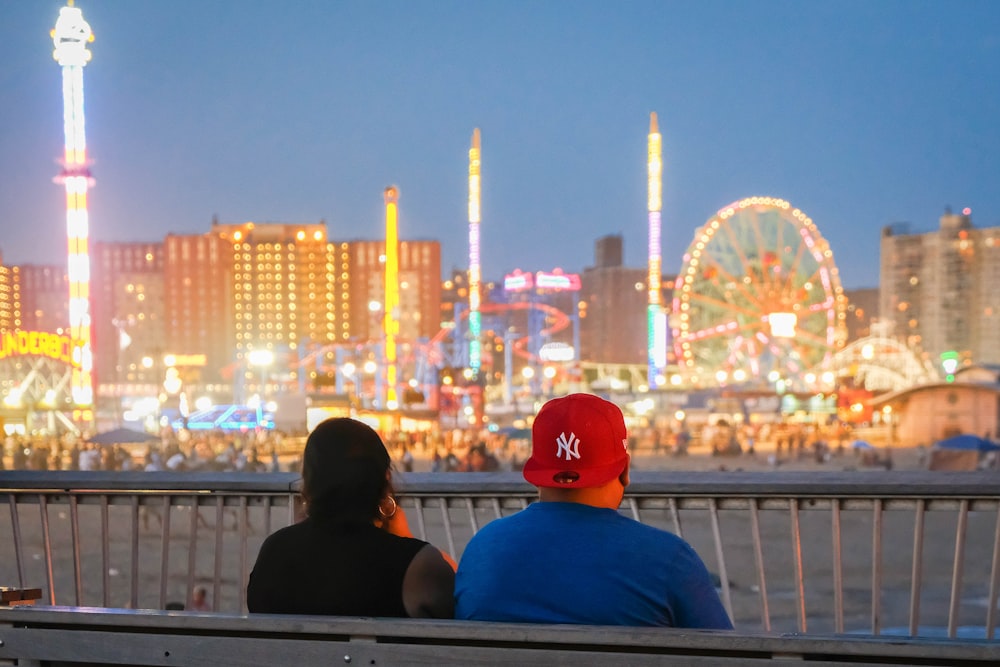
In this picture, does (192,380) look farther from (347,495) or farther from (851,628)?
(347,495)

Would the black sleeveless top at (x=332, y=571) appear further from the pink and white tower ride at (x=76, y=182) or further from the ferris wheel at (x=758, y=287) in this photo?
the ferris wheel at (x=758, y=287)

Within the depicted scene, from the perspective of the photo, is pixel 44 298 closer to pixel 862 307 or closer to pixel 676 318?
pixel 676 318

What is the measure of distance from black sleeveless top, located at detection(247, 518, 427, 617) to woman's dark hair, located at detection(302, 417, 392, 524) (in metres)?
0.04

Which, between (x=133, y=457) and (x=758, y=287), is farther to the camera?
(x=758, y=287)

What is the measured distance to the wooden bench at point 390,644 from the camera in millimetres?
1766

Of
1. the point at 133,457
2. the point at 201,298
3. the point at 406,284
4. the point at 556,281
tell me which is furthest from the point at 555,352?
the point at 133,457

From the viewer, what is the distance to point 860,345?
8569 centimetres

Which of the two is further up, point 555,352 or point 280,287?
point 280,287

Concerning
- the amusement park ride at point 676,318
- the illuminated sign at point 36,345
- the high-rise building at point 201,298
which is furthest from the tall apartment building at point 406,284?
the illuminated sign at point 36,345

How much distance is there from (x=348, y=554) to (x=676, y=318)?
63436mm

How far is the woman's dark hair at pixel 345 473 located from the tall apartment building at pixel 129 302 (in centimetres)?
14697

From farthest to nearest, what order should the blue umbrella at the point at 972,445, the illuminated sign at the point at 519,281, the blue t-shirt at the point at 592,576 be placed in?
the illuminated sign at the point at 519,281, the blue umbrella at the point at 972,445, the blue t-shirt at the point at 592,576

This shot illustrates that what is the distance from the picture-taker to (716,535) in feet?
13.8

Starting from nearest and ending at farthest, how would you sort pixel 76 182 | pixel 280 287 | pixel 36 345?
pixel 76 182, pixel 36 345, pixel 280 287
